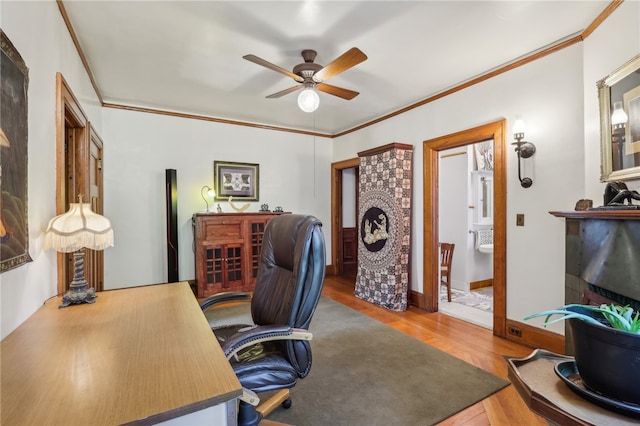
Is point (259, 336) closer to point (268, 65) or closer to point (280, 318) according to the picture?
point (280, 318)

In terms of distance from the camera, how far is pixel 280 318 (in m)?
1.58

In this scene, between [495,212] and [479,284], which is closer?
[495,212]

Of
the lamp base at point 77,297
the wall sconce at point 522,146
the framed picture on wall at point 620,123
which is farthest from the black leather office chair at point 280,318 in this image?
the wall sconce at point 522,146

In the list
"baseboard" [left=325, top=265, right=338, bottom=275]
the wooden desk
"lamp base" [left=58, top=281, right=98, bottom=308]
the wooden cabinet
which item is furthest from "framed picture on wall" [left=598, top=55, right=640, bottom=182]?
"baseboard" [left=325, top=265, right=338, bottom=275]

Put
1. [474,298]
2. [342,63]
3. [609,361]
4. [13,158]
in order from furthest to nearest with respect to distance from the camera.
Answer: [474,298], [342,63], [13,158], [609,361]

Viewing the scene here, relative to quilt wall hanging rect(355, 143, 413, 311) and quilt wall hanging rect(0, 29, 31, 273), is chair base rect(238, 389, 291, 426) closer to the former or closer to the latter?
quilt wall hanging rect(0, 29, 31, 273)

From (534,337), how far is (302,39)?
3192 mm

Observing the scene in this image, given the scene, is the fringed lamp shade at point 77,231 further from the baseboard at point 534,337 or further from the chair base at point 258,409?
the baseboard at point 534,337

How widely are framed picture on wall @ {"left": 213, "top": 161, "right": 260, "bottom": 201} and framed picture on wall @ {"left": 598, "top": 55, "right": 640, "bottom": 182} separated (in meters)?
4.06

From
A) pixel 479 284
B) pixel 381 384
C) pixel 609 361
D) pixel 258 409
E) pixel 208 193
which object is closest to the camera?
pixel 609 361

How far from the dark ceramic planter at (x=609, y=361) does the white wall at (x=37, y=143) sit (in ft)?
6.53

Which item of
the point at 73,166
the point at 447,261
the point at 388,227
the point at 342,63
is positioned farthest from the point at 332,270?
the point at 73,166

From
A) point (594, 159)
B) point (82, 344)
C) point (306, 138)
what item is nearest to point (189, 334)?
point (82, 344)

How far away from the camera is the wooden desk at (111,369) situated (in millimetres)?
693
